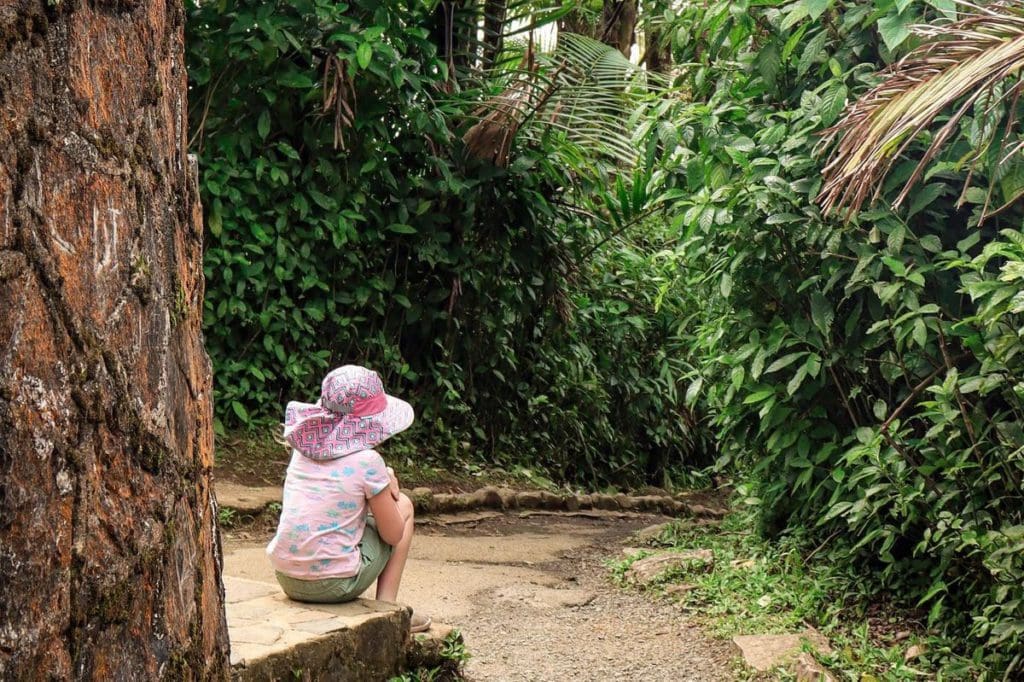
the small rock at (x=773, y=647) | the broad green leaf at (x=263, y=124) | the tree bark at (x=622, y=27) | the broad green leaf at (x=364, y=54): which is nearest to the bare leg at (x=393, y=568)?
the small rock at (x=773, y=647)

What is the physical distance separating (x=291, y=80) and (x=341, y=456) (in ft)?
13.7

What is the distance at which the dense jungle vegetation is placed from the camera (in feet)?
12.9

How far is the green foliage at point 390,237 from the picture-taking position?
7188mm

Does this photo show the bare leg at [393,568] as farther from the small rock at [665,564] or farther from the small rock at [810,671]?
the small rock at [665,564]

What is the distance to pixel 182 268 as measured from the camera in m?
2.00

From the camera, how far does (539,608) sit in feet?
17.7

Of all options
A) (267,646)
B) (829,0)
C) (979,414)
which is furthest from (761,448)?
(267,646)

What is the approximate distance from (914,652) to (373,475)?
224 centimetres

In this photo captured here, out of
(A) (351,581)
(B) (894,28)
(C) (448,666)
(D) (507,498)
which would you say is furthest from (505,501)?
(B) (894,28)

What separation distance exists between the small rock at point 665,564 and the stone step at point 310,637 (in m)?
2.39

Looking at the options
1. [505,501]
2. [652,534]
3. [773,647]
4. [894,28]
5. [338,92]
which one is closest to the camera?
[894,28]

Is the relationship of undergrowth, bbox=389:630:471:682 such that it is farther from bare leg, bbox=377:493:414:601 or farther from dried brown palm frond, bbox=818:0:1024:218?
dried brown palm frond, bbox=818:0:1024:218

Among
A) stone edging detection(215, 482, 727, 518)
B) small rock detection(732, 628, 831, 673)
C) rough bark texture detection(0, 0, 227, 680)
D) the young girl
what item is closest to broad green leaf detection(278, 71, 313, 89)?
stone edging detection(215, 482, 727, 518)

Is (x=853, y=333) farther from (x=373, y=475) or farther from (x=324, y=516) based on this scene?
(x=324, y=516)
